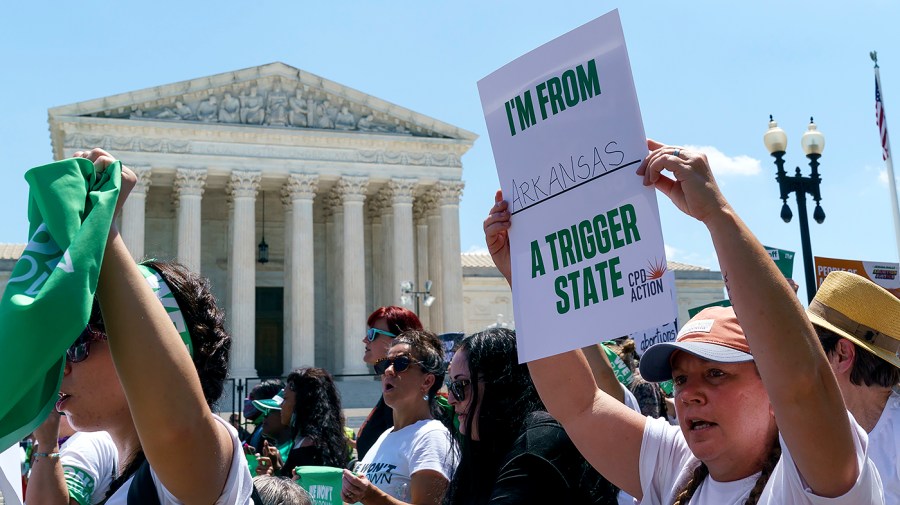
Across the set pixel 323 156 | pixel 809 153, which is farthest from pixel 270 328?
pixel 809 153

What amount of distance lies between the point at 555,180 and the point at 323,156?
3915cm

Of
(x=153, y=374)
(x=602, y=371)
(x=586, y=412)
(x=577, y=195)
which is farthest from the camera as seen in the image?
(x=602, y=371)

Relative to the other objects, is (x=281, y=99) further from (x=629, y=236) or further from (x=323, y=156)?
(x=629, y=236)

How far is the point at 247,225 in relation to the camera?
39.8 m

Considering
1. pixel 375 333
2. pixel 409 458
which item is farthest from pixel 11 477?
pixel 375 333

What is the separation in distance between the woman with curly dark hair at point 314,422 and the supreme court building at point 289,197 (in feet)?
107

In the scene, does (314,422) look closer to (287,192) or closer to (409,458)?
(409,458)

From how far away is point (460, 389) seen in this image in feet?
13.4

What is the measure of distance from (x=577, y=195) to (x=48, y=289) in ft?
5.51

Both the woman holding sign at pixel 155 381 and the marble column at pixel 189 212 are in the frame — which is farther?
the marble column at pixel 189 212

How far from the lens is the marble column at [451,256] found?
42.1m

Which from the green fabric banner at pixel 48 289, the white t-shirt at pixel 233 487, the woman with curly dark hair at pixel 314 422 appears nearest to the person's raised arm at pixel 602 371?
the white t-shirt at pixel 233 487

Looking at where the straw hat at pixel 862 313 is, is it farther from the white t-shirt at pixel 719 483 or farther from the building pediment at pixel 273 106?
the building pediment at pixel 273 106

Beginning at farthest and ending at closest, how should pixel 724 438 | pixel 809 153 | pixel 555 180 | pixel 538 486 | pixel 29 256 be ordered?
pixel 809 153, pixel 538 486, pixel 555 180, pixel 724 438, pixel 29 256
